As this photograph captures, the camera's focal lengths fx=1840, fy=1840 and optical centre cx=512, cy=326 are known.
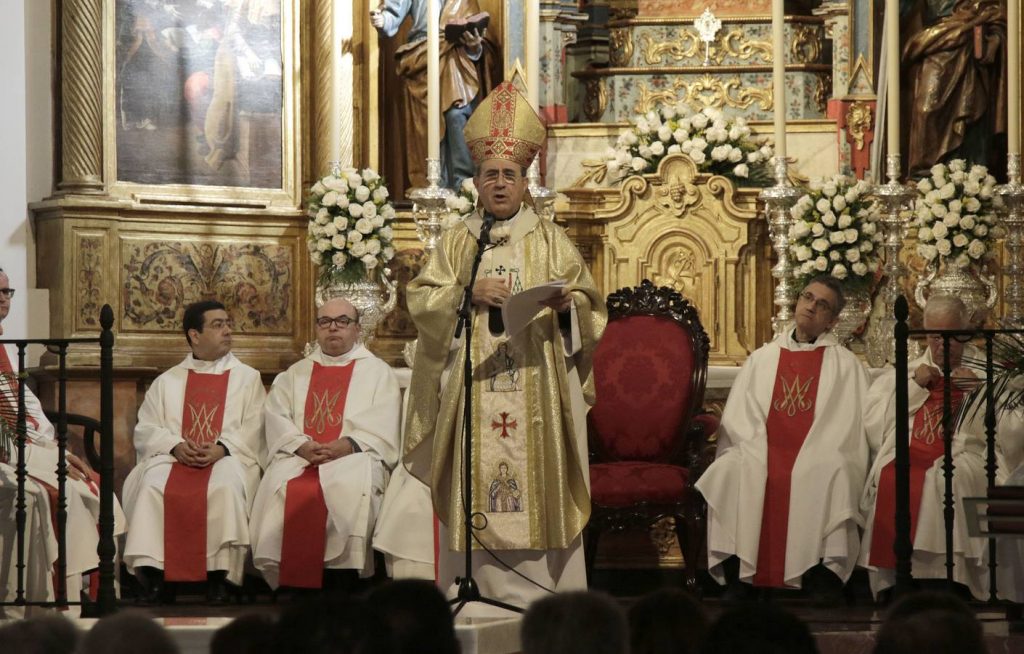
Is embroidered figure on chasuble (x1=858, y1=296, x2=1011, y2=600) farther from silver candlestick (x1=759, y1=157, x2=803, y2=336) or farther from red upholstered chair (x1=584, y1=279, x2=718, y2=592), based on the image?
silver candlestick (x1=759, y1=157, x2=803, y2=336)

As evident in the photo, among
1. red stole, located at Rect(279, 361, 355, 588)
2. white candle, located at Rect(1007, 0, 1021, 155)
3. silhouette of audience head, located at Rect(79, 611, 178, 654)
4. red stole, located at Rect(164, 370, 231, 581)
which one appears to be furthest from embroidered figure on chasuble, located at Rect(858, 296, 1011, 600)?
silhouette of audience head, located at Rect(79, 611, 178, 654)

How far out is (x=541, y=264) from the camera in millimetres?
6641

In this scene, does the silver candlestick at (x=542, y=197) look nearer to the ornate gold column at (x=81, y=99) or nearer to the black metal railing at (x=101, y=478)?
the ornate gold column at (x=81, y=99)

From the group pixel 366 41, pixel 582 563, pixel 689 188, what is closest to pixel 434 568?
pixel 582 563

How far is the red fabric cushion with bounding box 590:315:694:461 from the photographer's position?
8078 mm

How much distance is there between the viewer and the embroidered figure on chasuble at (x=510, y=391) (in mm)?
6516

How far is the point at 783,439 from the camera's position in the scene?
7957mm

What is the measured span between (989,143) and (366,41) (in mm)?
3350

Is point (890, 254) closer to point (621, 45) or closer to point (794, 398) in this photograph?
point (794, 398)

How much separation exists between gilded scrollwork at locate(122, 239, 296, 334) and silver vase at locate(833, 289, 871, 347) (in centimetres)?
285

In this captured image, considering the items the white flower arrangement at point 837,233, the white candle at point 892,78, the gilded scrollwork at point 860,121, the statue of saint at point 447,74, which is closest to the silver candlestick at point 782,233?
the white flower arrangement at point 837,233

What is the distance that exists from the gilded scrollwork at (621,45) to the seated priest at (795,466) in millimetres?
2606

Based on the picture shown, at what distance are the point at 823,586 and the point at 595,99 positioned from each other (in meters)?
3.56

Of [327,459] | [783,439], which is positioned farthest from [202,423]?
[783,439]
